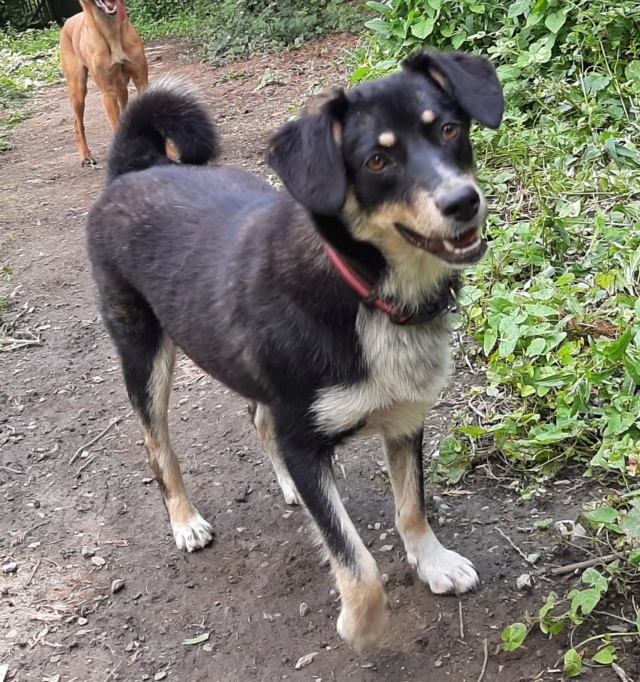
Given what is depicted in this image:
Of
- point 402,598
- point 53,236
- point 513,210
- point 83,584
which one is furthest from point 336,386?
point 53,236

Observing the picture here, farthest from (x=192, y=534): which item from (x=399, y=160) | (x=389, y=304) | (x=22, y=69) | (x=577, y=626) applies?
(x=22, y=69)

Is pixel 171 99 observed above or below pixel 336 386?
above

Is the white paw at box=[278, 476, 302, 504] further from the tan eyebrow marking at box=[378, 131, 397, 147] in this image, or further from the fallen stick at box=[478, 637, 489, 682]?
the tan eyebrow marking at box=[378, 131, 397, 147]

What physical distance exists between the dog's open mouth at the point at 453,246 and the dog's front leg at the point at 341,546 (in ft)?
2.50

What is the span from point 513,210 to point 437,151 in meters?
2.70

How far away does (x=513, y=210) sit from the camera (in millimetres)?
5125

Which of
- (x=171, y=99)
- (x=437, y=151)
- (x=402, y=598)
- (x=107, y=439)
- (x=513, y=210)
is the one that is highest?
(x=437, y=151)

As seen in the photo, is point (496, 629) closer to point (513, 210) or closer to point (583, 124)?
point (513, 210)

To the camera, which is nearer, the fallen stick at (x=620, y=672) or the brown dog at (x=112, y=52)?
the fallen stick at (x=620, y=672)

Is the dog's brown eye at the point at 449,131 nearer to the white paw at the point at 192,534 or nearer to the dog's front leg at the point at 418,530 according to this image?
the dog's front leg at the point at 418,530

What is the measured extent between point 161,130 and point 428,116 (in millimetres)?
1816

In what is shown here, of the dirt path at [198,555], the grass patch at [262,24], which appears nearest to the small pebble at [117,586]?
the dirt path at [198,555]

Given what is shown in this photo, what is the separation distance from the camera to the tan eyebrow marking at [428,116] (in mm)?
2584

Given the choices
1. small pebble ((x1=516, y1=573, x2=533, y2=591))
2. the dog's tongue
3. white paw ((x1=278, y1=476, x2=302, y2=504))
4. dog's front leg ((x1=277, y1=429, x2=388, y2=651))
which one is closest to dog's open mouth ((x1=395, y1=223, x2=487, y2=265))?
dog's front leg ((x1=277, y1=429, x2=388, y2=651))
